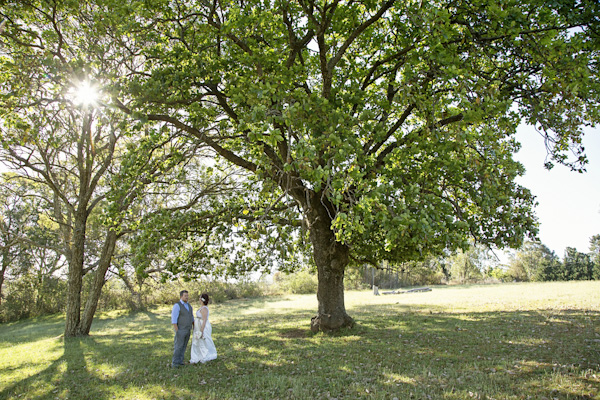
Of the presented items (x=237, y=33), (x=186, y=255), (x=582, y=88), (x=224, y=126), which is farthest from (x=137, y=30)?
(x=582, y=88)

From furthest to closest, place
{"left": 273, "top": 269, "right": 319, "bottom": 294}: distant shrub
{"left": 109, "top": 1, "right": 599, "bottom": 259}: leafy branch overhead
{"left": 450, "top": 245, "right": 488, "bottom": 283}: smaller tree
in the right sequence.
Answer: {"left": 450, "top": 245, "right": 488, "bottom": 283}: smaller tree < {"left": 273, "top": 269, "right": 319, "bottom": 294}: distant shrub < {"left": 109, "top": 1, "right": 599, "bottom": 259}: leafy branch overhead

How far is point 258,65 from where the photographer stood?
9531mm

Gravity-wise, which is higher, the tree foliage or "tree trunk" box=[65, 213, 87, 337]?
the tree foliage

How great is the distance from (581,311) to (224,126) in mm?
15514

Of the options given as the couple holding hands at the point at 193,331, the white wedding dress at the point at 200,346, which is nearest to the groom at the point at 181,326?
the couple holding hands at the point at 193,331

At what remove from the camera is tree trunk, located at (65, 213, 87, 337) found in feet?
56.3

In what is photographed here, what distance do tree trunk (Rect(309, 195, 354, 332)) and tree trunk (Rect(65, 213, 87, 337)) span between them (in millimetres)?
12054

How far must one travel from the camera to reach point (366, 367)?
7.80 meters

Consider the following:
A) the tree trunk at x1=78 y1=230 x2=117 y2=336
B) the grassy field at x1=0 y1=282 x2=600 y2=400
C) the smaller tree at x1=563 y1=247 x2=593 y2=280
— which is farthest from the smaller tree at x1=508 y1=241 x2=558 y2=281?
the tree trunk at x1=78 y1=230 x2=117 y2=336

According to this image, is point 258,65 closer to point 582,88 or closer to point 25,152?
point 582,88

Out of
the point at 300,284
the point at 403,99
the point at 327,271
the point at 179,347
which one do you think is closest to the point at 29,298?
the point at 300,284

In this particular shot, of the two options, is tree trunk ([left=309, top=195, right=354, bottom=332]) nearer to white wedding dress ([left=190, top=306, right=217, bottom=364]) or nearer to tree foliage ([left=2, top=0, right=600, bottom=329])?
tree foliage ([left=2, top=0, right=600, bottom=329])

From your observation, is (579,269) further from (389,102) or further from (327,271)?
(389,102)

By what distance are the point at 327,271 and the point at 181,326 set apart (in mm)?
5100
